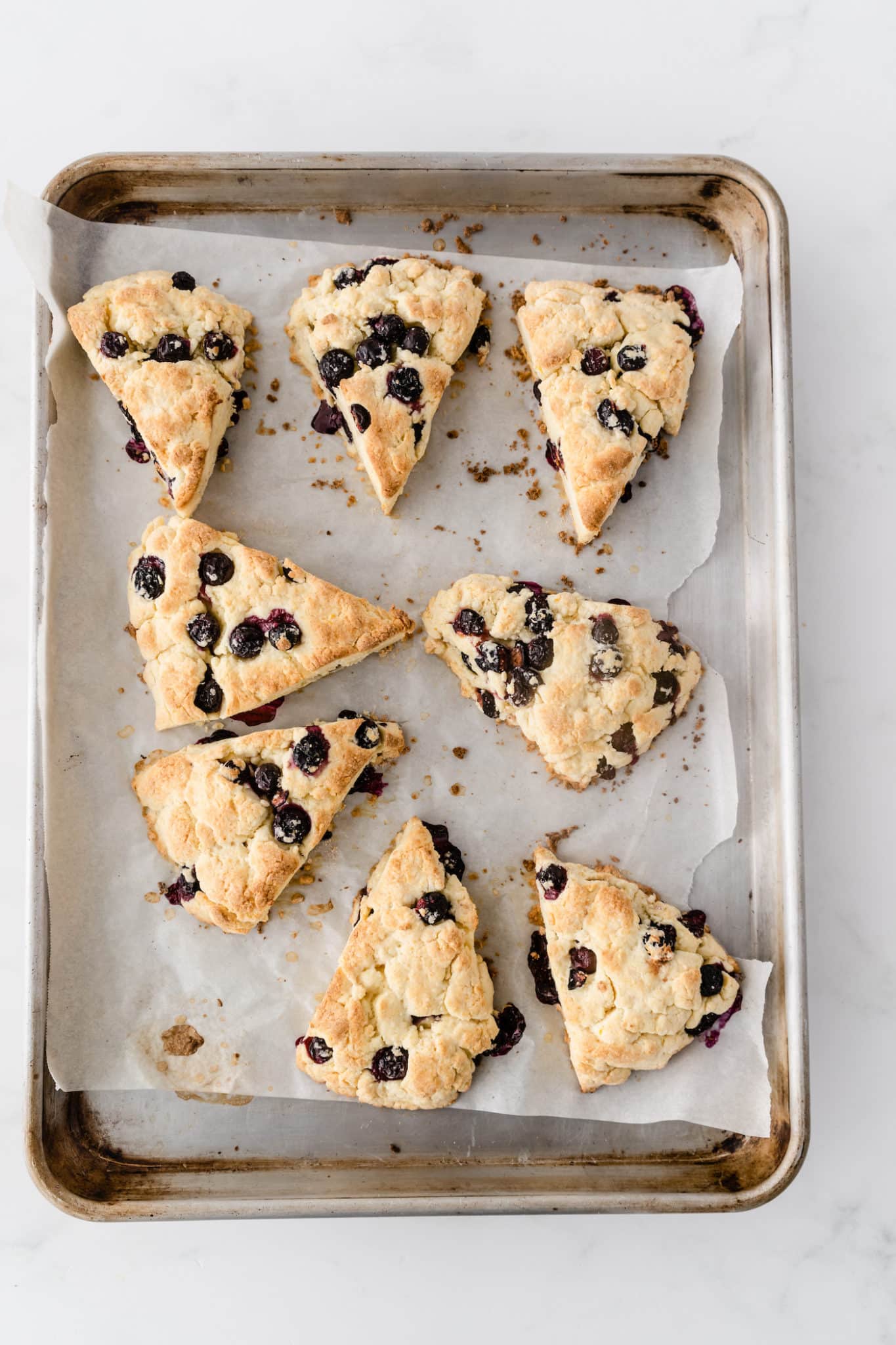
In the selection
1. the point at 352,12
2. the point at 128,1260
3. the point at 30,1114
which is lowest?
the point at 128,1260

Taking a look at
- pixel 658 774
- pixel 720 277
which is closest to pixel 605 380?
pixel 720 277

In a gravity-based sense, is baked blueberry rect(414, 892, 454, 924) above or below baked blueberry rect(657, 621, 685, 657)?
below

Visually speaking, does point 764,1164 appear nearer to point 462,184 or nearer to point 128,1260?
Result: point 128,1260

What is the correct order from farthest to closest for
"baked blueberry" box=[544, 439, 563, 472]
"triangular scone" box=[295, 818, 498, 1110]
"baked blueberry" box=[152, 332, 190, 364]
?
Result: "baked blueberry" box=[544, 439, 563, 472]
"baked blueberry" box=[152, 332, 190, 364]
"triangular scone" box=[295, 818, 498, 1110]

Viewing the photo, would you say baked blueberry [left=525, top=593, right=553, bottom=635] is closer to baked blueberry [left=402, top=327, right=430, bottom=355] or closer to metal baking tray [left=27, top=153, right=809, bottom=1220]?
metal baking tray [left=27, top=153, right=809, bottom=1220]

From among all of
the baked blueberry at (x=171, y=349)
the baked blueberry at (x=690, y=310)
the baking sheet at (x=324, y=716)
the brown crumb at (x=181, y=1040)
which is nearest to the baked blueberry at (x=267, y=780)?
the baking sheet at (x=324, y=716)

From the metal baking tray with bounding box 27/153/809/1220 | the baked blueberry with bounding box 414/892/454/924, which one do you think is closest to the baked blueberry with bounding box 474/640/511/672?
the metal baking tray with bounding box 27/153/809/1220

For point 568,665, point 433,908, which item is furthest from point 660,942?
point 568,665
